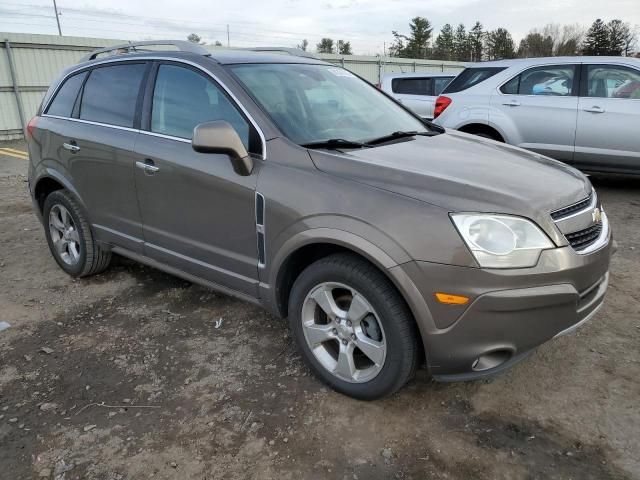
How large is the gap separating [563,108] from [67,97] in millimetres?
5737

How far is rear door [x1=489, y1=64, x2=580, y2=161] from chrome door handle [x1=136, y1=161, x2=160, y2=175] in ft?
17.1

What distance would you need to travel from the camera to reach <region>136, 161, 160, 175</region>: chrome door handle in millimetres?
3395

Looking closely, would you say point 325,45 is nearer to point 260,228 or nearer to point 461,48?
point 461,48

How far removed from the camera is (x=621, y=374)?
291 centimetres

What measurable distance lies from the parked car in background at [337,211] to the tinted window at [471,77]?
4.09 m

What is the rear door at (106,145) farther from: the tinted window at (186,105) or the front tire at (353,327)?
the front tire at (353,327)

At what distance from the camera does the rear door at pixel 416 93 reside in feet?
33.2

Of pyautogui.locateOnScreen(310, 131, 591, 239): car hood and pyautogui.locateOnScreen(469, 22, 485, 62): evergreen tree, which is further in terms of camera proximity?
pyautogui.locateOnScreen(469, 22, 485, 62): evergreen tree

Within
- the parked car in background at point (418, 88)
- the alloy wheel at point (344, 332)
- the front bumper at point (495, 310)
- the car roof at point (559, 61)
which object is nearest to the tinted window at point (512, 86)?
the car roof at point (559, 61)

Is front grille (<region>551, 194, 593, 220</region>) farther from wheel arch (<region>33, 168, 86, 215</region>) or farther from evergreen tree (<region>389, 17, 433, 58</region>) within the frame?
evergreen tree (<region>389, 17, 433, 58</region>)

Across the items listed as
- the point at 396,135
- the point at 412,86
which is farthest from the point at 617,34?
the point at 396,135

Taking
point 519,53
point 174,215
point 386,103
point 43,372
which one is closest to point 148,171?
point 174,215

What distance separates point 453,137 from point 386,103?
595 millimetres

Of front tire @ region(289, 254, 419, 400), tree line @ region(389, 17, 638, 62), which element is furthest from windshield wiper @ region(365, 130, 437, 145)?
tree line @ region(389, 17, 638, 62)
